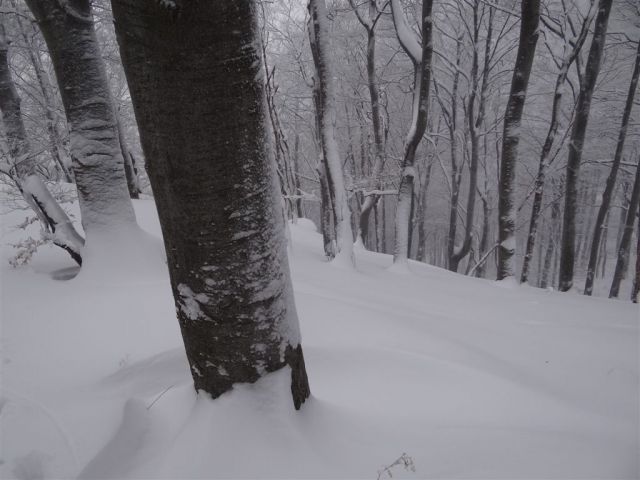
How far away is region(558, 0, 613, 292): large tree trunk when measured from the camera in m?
6.53

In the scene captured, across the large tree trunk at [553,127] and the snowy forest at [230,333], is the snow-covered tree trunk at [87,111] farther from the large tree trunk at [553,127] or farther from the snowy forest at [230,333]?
the large tree trunk at [553,127]

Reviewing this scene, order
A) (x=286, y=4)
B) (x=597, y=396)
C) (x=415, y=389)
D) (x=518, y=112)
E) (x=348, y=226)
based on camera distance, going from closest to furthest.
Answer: (x=415, y=389) → (x=597, y=396) → (x=518, y=112) → (x=348, y=226) → (x=286, y=4)

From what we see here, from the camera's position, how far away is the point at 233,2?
869mm

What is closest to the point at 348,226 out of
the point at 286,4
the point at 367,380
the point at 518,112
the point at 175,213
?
the point at 518,112

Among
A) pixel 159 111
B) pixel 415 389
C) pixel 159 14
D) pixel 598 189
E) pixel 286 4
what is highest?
pixel 286 4

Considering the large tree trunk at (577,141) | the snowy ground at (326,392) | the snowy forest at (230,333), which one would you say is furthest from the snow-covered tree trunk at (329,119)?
the large tree trunk at (577,141)

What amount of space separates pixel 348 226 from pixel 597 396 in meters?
4.25

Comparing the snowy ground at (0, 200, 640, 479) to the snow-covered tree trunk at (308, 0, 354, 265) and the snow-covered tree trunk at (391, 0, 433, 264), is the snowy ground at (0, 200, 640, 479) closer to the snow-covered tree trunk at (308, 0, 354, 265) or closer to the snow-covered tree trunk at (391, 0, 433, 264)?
the snow-covered tree trunk at (308, 0, 354, 265)

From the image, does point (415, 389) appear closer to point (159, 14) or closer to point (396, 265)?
point (159, 14)

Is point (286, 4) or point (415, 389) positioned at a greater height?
point (286, 4)

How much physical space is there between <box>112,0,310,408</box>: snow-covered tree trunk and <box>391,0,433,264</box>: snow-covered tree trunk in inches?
220

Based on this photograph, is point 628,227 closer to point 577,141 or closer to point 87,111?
point 577,141

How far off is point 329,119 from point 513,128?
306cm

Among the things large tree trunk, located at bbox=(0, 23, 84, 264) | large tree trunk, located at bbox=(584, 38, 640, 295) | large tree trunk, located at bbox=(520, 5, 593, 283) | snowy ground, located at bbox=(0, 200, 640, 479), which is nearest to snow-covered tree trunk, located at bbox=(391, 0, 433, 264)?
snowy ground, located at bbox=(0, 200, 640, 479)
